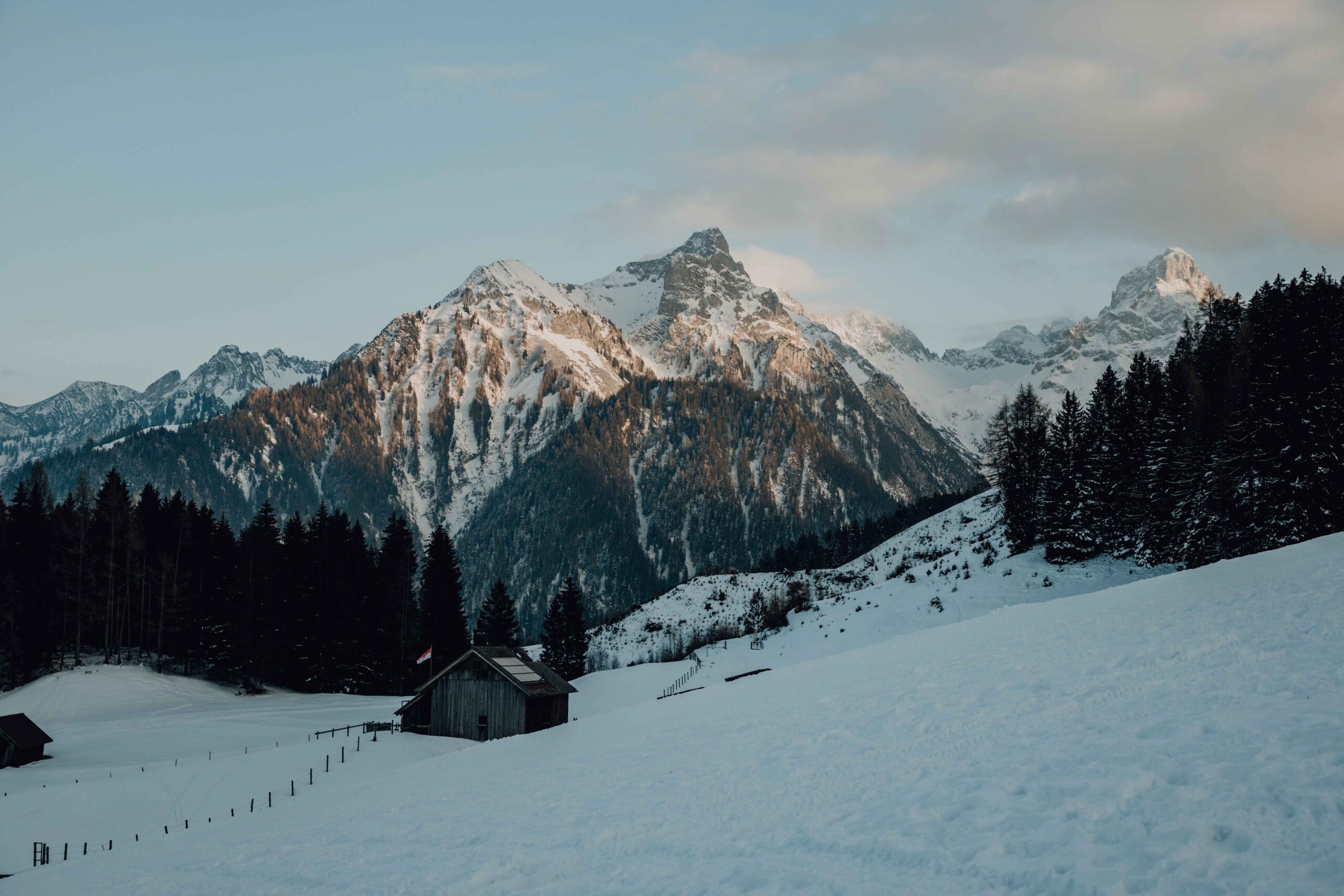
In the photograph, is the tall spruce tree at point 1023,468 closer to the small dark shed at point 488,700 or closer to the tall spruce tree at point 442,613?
the small dark shed at point 488,700

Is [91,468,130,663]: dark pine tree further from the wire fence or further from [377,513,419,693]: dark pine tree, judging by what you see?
the wire fence

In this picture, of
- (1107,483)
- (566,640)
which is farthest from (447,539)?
(1107,483)

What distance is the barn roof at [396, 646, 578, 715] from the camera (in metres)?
40.9

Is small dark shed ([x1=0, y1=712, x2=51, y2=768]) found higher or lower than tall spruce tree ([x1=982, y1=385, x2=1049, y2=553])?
lower

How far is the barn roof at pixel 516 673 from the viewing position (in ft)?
134

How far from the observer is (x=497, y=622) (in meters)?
66.8

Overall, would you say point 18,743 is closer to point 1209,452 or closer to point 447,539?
point 447,539

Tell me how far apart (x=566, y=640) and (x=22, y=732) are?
1462 inches

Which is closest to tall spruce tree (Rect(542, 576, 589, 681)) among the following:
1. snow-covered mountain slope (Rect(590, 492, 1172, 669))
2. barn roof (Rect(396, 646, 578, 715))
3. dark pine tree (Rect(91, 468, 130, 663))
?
Answer: snow-covered mountain slope (Rect(590, 492, 1172, 669))

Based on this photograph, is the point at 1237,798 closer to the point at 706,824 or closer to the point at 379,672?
the point at 706,824

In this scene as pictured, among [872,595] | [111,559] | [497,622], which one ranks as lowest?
[497,622]

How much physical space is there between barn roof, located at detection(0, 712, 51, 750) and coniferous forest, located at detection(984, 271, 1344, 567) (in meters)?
59.9

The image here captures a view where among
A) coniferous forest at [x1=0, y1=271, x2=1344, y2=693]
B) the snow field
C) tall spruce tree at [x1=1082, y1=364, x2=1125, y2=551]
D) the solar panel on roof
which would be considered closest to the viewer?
the snow field

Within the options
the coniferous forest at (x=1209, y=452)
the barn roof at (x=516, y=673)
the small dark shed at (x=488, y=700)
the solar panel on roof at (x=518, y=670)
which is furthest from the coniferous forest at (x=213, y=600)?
the coniferous forest at (x=1209, y=452)
